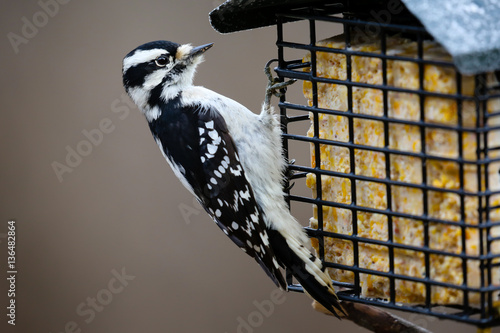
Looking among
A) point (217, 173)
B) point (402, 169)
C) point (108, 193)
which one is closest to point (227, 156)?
point (217, 173)

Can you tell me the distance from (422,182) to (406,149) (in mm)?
109

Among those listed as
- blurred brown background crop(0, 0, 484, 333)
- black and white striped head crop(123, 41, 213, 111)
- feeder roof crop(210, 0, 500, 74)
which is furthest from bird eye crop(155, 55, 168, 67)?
blurred brown background crop(0, 0, 484, 333)

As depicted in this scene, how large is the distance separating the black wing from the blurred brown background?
1577 mm

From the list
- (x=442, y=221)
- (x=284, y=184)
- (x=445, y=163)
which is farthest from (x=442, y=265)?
(x=284, y=184)

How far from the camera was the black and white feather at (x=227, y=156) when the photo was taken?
2.70 metres

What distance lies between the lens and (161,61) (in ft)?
10.1

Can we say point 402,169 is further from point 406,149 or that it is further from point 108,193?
point 108,193

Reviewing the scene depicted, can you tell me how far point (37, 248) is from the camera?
15.4 ft

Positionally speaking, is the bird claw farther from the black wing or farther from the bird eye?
the bird eye

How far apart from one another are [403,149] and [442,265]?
1.21ft

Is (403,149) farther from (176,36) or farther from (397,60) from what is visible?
(176,36)

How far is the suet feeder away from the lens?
2029mm

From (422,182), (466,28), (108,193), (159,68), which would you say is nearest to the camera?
(466,28)

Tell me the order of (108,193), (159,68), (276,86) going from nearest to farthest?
(276,86), (159,68), (108,193)
